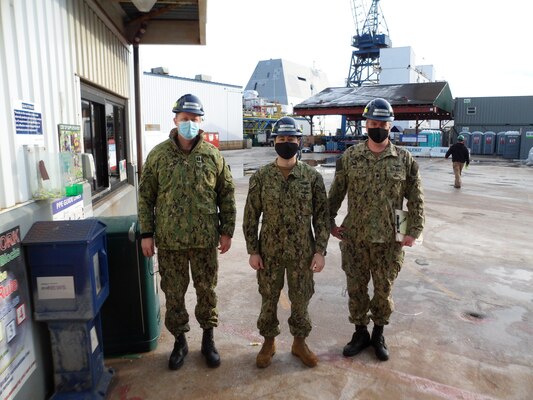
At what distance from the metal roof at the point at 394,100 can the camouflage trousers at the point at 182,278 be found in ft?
70.5

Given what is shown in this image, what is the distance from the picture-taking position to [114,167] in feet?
20.0

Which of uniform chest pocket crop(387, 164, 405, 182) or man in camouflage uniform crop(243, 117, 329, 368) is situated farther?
uniform chest pocket crop(387, 164, 405, 182)

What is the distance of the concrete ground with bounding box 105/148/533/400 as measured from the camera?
10.0 feet

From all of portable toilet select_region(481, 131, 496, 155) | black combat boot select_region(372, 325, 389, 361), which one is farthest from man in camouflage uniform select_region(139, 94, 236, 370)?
portable toilet select_region(481, 131, 496, 155)

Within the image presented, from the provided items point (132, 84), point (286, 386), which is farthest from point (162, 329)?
point (132, 84)

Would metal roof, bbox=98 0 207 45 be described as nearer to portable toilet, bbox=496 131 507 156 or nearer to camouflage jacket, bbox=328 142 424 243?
camouflage jacket, bbox=328 142 424 243

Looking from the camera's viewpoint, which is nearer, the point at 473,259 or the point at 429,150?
the point at 473,259

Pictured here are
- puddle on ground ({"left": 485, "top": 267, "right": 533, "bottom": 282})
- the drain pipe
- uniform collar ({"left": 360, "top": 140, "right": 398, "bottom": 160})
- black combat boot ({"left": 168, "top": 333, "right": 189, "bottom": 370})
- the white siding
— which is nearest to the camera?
the white siding

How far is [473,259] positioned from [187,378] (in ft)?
15.6

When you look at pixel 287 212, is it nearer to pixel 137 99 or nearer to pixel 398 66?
pixel 137 99

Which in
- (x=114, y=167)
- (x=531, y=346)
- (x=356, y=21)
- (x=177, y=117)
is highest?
(x=356, y=21)

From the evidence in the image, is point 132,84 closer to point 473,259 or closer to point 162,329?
point 162,329

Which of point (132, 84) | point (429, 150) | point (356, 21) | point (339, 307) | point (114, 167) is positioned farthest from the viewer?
point (356, 21)

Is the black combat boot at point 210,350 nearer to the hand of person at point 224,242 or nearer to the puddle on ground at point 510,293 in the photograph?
the hand of person at point 224,242
